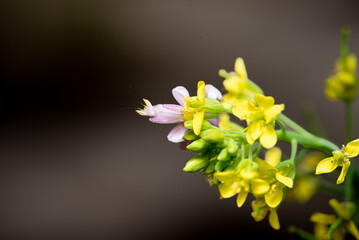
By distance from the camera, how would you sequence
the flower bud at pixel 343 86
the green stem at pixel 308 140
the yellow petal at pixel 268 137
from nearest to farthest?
the yellow petal at pixel 268 137 → the green stem at pixel 308 140 → the flower bud at pixel 343 86

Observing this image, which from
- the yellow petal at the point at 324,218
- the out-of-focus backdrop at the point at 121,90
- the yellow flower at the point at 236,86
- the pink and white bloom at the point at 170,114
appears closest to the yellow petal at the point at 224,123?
the yellow flower at the point at 236,86

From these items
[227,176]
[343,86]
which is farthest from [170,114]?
[343,86]

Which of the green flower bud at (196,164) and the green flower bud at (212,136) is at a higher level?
the green flower bud at (212,136)

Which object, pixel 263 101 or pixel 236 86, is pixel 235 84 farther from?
pixel 263 101

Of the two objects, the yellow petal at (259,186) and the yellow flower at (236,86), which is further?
the yellow flower at (236,86)

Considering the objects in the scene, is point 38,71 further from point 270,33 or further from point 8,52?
point 270,33

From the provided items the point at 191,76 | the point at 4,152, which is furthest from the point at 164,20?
the point at 4,152

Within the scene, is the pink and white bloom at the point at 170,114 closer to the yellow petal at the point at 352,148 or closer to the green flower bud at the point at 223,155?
the green flower bud at the point at 223,155

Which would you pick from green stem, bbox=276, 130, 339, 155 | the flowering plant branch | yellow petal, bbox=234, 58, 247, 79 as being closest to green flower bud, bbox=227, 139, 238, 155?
the flowering plant branch
